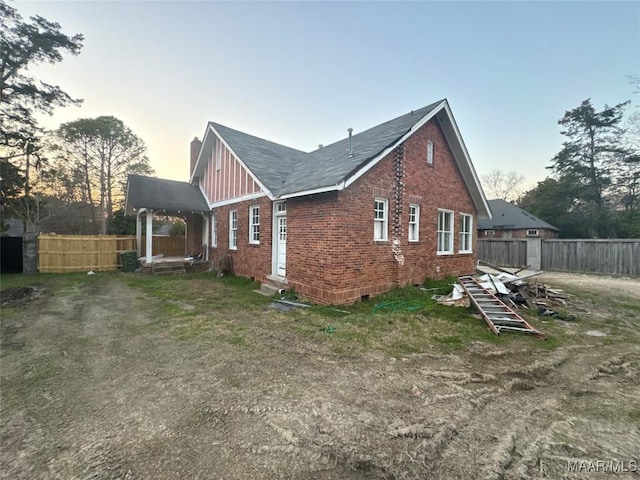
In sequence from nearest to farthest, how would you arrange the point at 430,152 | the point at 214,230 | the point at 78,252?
1. the point at 430,152
2. the point at 78,252
3. the point at 214,230

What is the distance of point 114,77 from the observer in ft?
35.3

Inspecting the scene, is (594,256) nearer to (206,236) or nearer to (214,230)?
(214,230)

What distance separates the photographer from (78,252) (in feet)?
44.9

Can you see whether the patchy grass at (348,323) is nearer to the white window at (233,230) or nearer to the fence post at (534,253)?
the white window at (233,230)

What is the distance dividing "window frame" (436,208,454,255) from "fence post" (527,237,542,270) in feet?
33.3

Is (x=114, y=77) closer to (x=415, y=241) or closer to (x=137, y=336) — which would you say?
(x=137, y=336)

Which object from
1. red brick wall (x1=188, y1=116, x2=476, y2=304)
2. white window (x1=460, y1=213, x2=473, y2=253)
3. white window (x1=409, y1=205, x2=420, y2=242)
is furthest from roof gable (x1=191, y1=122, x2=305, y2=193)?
white window (x1=460, y1=213, x2=473, y2=253)

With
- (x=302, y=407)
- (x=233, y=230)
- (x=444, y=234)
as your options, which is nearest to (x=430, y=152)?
(x=444, y=234)

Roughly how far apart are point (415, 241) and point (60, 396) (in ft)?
31.0

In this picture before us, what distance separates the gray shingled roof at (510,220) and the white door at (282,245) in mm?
28399

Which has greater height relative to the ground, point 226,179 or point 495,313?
point 226,179

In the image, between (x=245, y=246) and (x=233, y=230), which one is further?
(x=233, y=230)

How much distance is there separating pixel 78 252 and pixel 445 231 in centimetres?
1728

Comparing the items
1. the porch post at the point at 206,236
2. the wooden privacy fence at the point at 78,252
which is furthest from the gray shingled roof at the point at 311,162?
the wooden privacy fence at the point at 78,252
